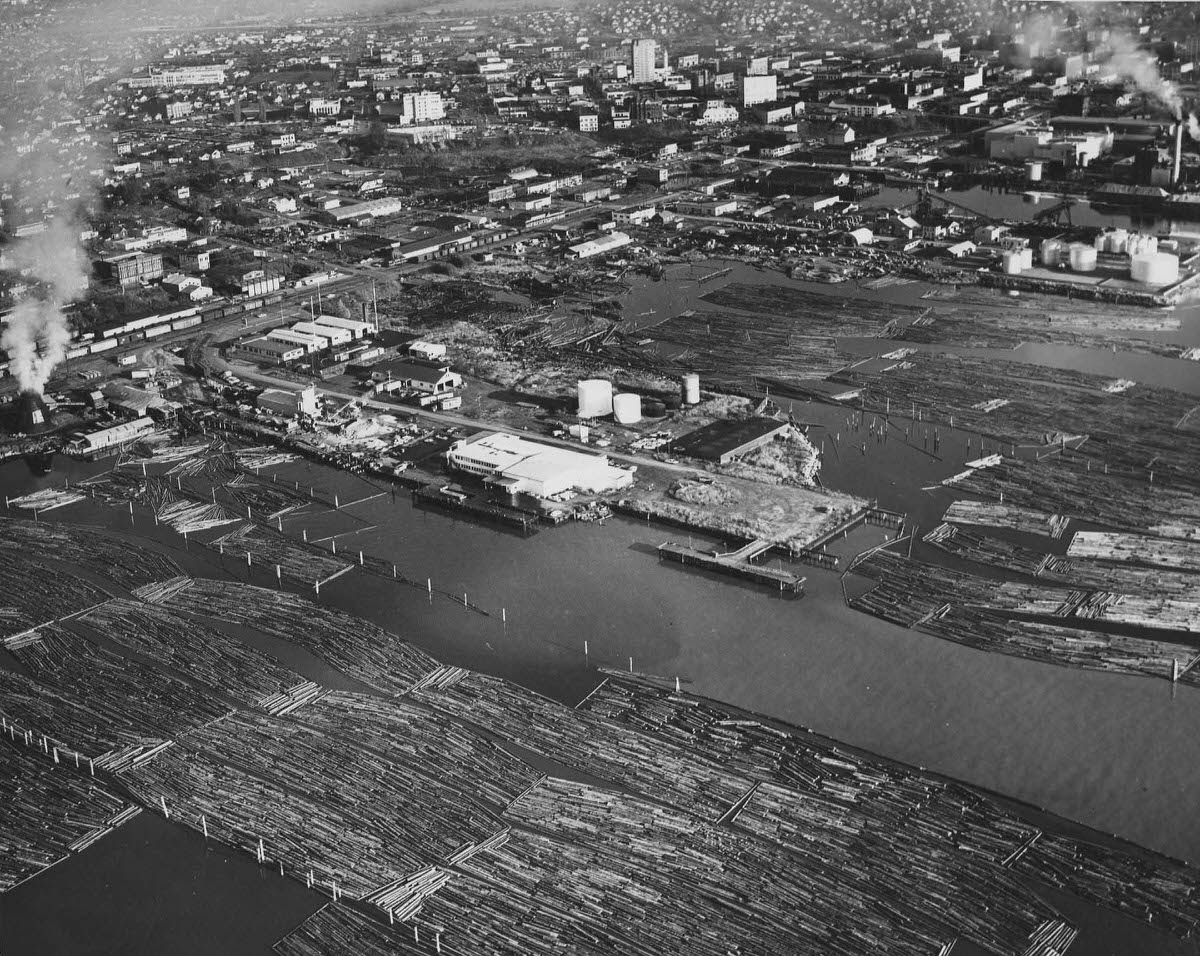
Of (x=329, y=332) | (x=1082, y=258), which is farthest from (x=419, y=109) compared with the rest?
(x=1082, y=258)

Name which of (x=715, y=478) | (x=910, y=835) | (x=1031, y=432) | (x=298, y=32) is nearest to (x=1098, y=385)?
(x=1031, y=432)

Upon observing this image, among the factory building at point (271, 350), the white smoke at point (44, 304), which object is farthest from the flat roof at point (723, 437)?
the white smoke at point (44, 304)

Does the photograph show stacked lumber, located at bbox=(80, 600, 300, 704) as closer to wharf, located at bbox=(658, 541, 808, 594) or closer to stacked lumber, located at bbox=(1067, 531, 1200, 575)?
wharf, located at bbox=(658, 541, 808, 594)

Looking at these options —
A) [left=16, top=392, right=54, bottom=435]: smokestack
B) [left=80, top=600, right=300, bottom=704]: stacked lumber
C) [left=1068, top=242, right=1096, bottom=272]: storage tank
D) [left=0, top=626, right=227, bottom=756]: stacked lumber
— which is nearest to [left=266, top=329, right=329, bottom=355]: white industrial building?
[left=16, top=392, right=54, bottom=435]: smokestack

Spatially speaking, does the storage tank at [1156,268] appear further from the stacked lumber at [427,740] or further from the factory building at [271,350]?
the stacked lumber at [427,740]

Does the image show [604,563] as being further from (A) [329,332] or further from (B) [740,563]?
(A) [329,332]
